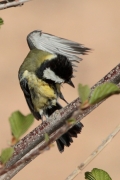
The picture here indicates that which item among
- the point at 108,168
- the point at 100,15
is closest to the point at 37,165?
the point at 108,168

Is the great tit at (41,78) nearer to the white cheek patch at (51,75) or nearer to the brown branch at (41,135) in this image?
the white cheek patch at (51,75)

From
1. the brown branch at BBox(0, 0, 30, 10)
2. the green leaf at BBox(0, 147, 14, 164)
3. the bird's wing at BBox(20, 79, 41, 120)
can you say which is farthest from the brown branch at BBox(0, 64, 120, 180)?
the bird's wing at BBox(20, 79, 41, 120)

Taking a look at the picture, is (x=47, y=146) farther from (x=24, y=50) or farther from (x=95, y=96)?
(x=24, y=50)

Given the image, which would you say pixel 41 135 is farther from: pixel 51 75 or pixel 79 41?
pixel 79 41

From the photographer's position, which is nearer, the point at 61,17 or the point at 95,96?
the point at 95,96

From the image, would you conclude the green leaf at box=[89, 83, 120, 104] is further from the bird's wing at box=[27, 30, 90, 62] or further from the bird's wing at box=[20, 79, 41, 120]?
the bird's wing at box=[20, 79, 41, 120]

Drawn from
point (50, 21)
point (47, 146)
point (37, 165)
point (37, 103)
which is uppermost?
point (50, 21)

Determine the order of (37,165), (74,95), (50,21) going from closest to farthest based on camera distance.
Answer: (37,165)
(74,95)
(50,21)
